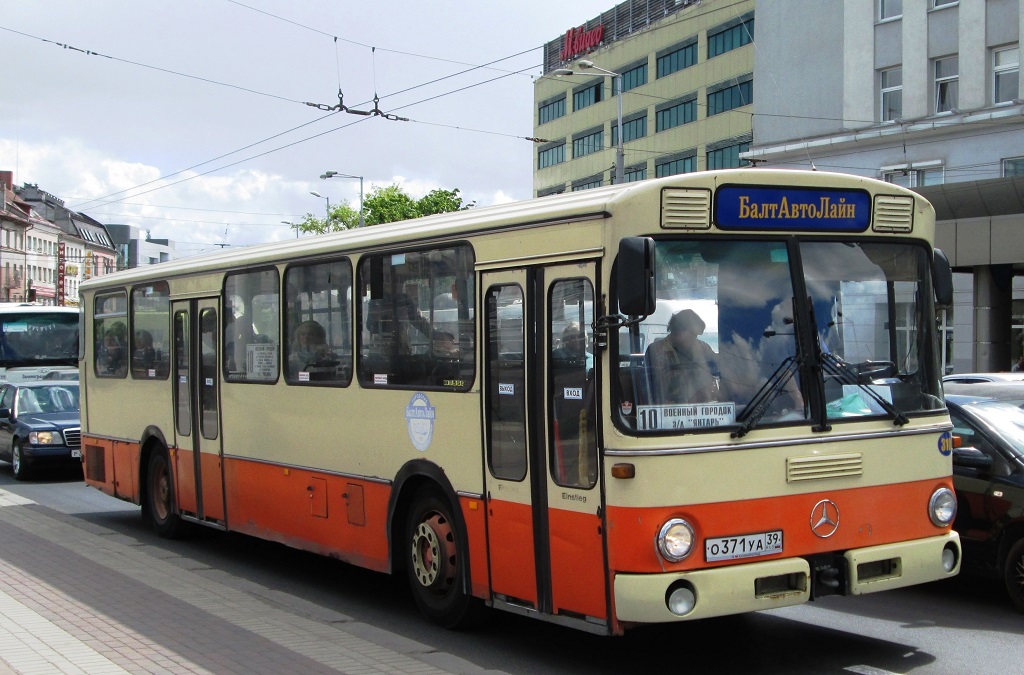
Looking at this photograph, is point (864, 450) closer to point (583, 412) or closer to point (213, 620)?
point (583, 412)

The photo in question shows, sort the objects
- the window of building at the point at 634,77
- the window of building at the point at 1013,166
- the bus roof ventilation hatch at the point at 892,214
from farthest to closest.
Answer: the window of building at the point at 634,77, the window of building at the point at 1013,166, the bus roof ventilation hatch at the point at 892,214

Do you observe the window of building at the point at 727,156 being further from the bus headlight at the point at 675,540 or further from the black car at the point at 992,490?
the bus headlight at the point at 675,540

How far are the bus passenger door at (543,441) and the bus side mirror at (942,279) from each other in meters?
2.34

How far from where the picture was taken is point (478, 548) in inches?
315

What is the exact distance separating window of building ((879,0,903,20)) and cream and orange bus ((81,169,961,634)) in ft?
104

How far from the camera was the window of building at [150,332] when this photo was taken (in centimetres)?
1327

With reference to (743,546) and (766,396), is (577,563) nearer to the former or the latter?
(743,546)

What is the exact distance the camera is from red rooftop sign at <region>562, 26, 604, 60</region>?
6900cm

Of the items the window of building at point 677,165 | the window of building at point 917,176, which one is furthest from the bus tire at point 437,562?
the window of building at point 677,165

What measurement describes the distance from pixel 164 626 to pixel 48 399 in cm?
1433

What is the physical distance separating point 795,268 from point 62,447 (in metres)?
15.5

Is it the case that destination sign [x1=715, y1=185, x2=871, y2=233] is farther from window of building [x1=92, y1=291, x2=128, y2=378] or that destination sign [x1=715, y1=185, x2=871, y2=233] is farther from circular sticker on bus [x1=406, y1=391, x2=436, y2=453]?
window of building [x1=92, y1=291, x2=128, y2=378]

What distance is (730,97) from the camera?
185 feet

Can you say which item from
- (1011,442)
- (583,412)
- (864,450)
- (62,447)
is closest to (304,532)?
(583,412)
